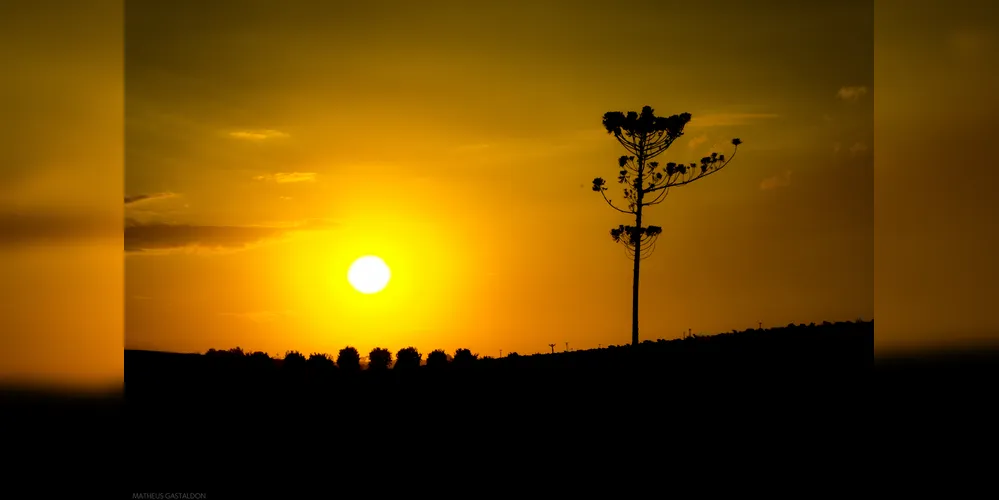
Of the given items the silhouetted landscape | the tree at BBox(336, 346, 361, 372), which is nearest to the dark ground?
the silhouetted landscape

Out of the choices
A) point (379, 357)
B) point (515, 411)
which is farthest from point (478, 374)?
point (379, 357)

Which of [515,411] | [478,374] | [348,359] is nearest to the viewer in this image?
[515,411]

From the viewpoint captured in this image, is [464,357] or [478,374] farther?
[464,357]

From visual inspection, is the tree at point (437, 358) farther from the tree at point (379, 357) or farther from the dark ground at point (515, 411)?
the dark ground at point (515, 411)

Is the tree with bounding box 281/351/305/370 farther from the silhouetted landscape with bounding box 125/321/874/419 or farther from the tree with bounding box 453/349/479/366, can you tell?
the tree with bounding box 453/349/479/366

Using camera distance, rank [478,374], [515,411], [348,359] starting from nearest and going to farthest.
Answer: [515,411] → [478,374] → [348,359]

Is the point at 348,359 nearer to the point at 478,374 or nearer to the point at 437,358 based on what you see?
the point at 437,358

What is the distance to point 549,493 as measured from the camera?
17172 mm

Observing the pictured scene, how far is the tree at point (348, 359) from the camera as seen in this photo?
3591 cm

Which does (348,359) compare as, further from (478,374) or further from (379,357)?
(478,374)

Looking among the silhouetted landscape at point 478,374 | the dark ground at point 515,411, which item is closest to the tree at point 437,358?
the silhouetted landscape at point 478,374

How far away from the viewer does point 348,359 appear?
36719 millimetres

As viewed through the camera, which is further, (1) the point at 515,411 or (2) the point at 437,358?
(2) the point at 437,358

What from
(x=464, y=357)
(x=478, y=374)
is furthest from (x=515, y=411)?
(x=464, y=357)
